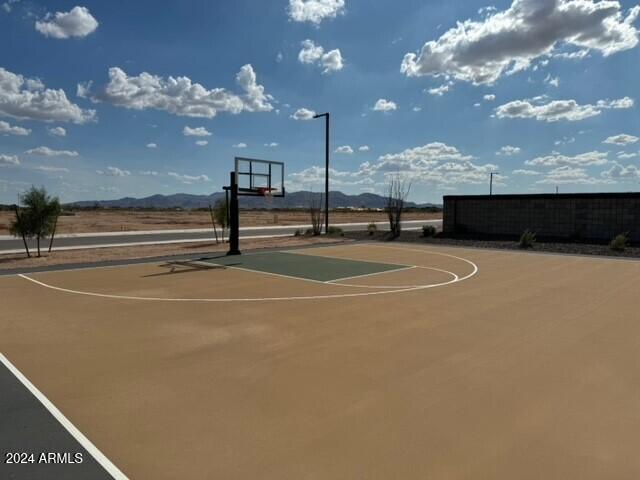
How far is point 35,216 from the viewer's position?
18375mm

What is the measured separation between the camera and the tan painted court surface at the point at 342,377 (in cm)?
389

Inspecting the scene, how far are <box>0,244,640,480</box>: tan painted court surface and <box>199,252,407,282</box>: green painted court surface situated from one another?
267 centimetres

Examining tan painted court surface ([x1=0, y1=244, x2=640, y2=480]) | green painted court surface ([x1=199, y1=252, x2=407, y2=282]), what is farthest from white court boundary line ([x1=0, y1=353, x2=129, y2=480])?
green painted court surface ([x1=199, y1=252, x2=407, y2=282])

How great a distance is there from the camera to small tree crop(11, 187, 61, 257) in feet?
60.2

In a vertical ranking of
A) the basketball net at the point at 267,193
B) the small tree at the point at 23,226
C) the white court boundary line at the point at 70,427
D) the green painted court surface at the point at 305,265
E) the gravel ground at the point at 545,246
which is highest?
the basketball net at the point at 267,193

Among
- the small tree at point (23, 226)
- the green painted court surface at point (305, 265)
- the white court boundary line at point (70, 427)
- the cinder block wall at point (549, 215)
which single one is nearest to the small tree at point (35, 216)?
the small tree at point (23, 226)

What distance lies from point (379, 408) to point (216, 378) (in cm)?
209

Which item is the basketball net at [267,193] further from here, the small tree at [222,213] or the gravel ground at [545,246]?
the gravel ground at [545,246]

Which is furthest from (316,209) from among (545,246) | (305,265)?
(305,265)

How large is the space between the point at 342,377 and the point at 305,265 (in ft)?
34.3

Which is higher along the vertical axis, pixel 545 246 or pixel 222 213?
pixel 222 213

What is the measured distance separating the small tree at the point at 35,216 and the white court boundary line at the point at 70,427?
47.3 ft

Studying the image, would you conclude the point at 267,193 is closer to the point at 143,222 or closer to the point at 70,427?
the point at 70,427

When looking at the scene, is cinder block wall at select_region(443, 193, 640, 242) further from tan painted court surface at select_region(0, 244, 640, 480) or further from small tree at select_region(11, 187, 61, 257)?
small tree at select_region(11, 187, 61, 257)
